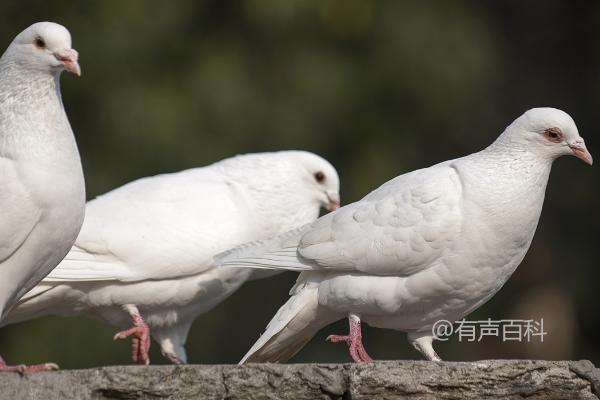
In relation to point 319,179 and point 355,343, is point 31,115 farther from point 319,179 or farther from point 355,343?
point 319,179

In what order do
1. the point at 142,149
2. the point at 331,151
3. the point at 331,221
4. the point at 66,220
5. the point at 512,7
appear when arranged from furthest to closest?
the point at 512,7
the point at 331,151
the point at 142,149
the point at 331,221
the point at 66,220

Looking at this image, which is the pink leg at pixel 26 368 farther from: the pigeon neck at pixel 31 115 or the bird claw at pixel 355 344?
the bird claw at pixel 355 344

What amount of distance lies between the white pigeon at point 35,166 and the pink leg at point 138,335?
175cm

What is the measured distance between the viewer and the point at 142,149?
15.7 meters

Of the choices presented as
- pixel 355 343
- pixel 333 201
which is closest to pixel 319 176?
pixel 333 201

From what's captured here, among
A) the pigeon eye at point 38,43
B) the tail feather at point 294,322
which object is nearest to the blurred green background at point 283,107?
the tail feather at point 294,322

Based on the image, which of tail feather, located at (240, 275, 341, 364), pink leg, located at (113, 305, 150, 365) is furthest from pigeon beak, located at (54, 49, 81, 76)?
pink leg, located at (113, 305, 150, 365)

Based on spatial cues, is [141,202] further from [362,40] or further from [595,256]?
[595,256]

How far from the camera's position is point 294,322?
7586 mm

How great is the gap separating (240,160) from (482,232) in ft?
10.0

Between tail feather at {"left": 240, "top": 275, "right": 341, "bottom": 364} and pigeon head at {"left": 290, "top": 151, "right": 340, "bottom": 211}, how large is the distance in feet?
6.98

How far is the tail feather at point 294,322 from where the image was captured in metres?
7.53

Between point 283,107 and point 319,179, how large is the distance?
22.4 ft

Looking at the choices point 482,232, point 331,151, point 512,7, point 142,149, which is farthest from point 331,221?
point 512,7
